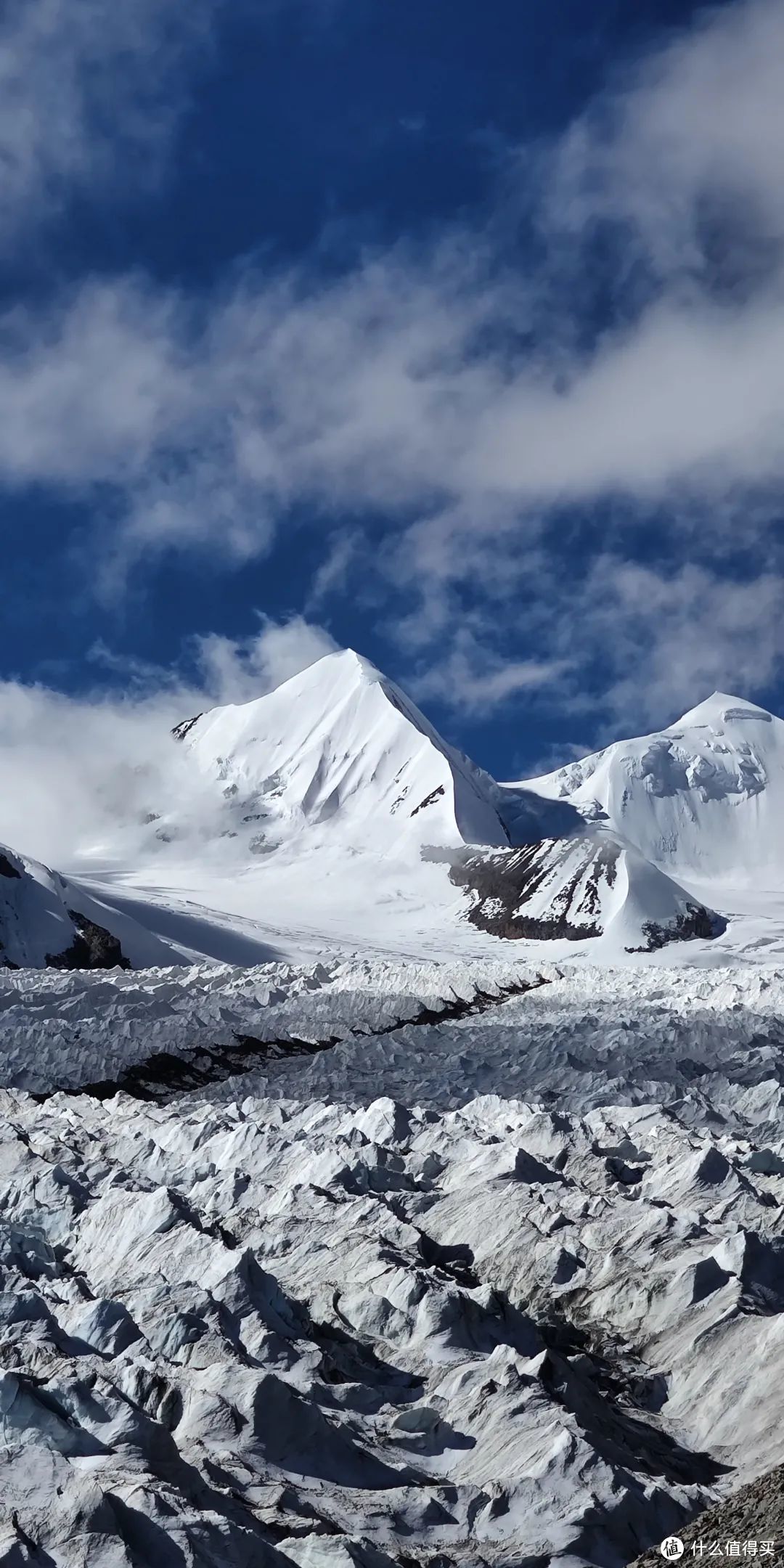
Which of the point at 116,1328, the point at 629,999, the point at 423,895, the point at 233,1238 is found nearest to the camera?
the point at 116,1328

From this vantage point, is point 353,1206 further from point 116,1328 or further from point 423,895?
point 423,895

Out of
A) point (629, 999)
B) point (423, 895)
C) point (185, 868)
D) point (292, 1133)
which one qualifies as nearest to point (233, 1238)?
point (292, 1133)

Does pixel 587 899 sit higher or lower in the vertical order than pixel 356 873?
lower

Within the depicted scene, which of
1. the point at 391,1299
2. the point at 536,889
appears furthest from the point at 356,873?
the point at 391,1299

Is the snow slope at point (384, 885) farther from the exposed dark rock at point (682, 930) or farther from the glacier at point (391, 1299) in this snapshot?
the glacier at point (391, 1299)

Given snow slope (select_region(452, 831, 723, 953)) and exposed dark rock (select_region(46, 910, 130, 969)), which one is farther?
snow slope (select_region(452, 831, 723, 953))

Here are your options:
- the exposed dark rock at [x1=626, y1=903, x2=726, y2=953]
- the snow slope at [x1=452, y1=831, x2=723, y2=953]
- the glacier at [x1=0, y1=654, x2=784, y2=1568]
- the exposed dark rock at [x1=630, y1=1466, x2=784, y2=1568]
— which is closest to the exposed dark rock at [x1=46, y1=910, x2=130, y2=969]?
the glacier at [x1=0, y1=654, x2=784, y2=1568]

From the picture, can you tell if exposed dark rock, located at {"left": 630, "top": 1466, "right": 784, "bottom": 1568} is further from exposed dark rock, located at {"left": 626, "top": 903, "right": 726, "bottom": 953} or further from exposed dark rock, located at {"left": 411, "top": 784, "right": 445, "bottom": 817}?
exposed dark rock, located at {"left": 411, "top": 784, "right": 445, "bottom": 817}

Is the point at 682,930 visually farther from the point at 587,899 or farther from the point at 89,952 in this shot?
the point at 89,952
